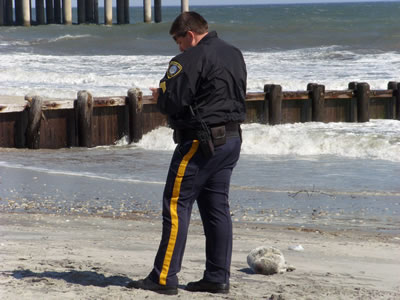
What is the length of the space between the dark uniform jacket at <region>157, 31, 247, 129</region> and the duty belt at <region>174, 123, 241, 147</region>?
0.09 feet

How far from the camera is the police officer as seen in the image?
3727 mm

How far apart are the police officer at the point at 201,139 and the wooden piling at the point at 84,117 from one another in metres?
7.81

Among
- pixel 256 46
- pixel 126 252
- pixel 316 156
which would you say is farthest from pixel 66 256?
pixel 256 46

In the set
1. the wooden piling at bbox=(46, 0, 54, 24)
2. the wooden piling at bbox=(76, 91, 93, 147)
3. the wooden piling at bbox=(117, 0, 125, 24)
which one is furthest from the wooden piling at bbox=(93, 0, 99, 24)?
the wooden piling at bbox=(76, 91, 93, 147)

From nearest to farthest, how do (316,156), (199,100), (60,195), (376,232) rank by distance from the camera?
1. (199,100)
2. (376,232)
3. (60,195)
4. (316,156)

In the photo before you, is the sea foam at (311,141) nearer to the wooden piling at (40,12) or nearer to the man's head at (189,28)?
the man's head at (189,28)

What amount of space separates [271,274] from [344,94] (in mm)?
9971

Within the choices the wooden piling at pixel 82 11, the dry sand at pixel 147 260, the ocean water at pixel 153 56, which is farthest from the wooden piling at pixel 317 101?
the wooden piling at pixel 82 11

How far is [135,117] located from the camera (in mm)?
12109

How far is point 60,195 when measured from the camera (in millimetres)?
7539

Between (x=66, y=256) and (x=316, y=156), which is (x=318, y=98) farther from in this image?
(x=66, y=256)

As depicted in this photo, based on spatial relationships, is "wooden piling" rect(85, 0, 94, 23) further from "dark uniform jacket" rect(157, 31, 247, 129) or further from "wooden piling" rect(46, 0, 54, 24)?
"dark uniform jacket" rect(157, 31, 247, 129)

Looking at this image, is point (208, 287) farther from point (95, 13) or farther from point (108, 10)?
Answer: point (95, 13)

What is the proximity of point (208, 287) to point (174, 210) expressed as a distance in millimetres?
475
